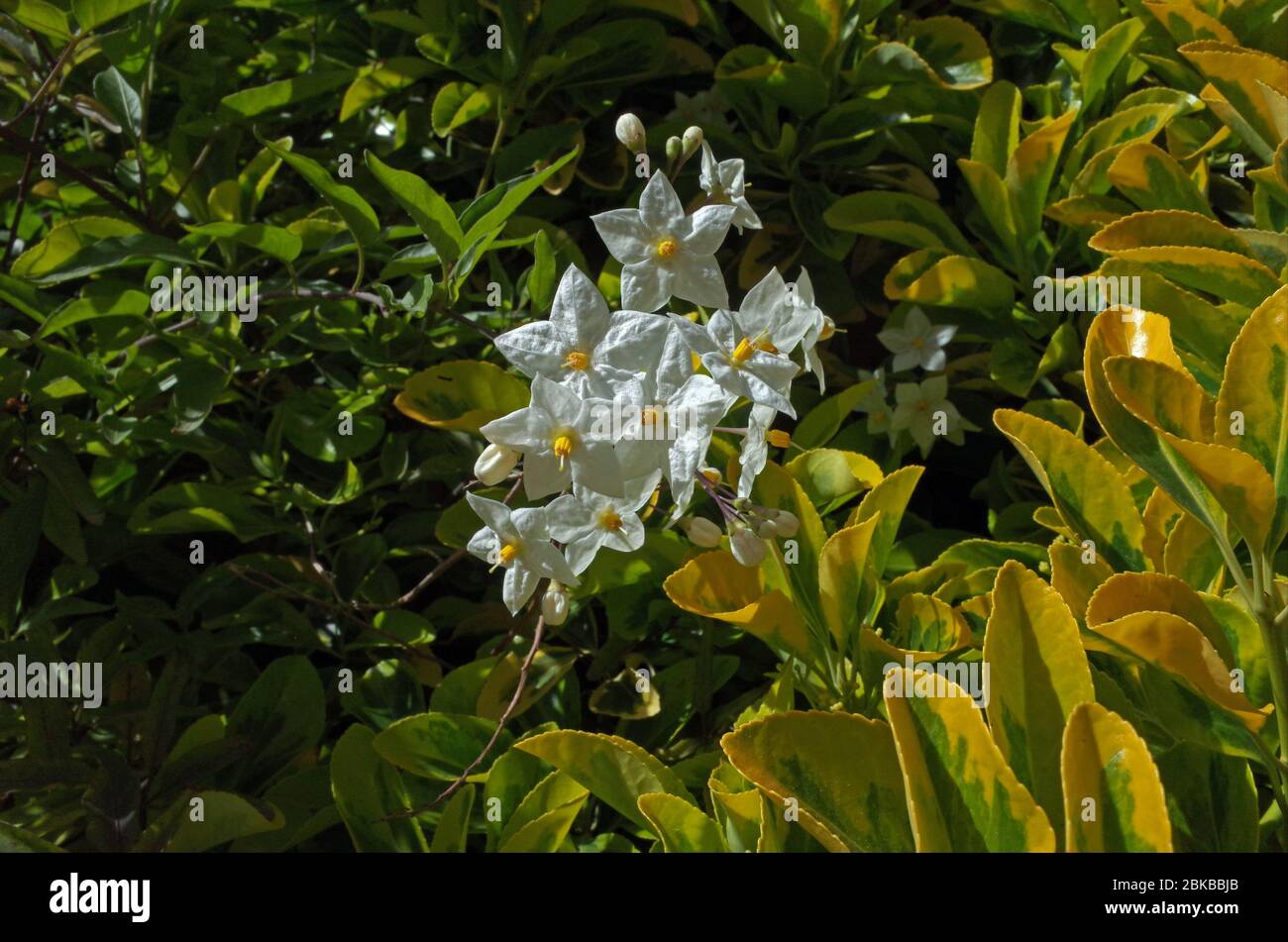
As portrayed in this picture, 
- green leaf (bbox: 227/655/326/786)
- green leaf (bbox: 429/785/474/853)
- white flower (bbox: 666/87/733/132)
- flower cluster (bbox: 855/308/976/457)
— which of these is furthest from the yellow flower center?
white flower (bbox: 666/87/733/132)

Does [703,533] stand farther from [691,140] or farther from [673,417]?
[691,140]

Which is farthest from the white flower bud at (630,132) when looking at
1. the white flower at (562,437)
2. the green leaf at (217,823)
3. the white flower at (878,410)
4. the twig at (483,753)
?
the green leaf at (217,823)

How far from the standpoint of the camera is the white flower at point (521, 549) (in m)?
0.78

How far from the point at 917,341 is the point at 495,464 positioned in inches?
28.6

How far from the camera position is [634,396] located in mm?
723

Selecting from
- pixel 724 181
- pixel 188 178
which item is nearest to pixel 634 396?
pixel 724 181

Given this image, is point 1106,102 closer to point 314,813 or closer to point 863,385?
point 863,385

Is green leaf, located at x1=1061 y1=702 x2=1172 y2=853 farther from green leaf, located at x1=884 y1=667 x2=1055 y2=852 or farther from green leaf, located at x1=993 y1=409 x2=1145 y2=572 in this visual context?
green leaf, located at x1=993 y1=409 x2=1145 y2=572

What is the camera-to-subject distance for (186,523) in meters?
1.11

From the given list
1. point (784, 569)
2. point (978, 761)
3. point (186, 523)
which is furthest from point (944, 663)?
point (186, 523)

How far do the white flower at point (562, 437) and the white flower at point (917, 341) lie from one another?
684 mm

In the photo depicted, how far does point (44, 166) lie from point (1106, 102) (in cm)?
122
